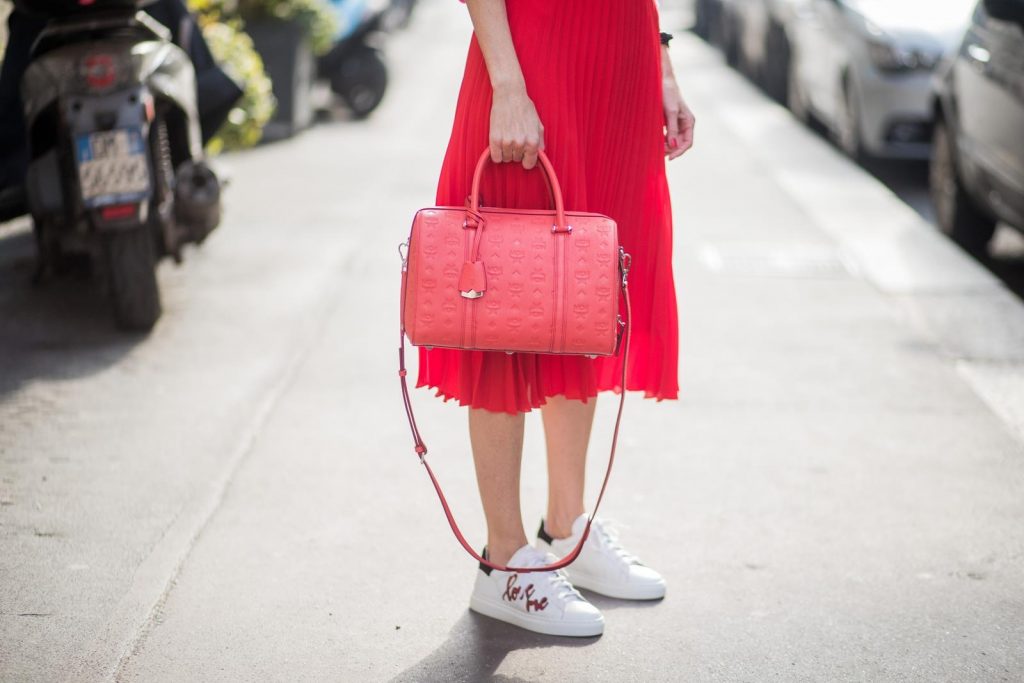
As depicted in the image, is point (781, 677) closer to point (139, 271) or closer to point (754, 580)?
point (754, 580)

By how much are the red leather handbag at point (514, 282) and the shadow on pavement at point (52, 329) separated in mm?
2310

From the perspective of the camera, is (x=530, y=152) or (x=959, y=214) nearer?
(x=530, y=152)

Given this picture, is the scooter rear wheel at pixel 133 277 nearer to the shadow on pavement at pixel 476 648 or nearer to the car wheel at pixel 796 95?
the shadow on pavement at pixel 476 648

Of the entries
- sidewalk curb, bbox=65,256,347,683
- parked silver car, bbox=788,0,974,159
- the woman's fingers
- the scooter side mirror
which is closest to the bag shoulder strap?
the woman's fingers

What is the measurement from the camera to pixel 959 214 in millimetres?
6852

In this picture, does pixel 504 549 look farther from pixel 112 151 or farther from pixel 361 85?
pixel 361 85

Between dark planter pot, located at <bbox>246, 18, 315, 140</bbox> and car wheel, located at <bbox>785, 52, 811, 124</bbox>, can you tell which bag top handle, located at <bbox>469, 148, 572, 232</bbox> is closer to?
dark planter pot, located at <bbox>246, 18, 315, 140</bbox>

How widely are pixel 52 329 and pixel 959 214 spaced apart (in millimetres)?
4612

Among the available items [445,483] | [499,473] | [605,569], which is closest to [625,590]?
[605,569]

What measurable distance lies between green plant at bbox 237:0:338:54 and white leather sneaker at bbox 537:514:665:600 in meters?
7.35

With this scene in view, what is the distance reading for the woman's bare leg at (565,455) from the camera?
300cm

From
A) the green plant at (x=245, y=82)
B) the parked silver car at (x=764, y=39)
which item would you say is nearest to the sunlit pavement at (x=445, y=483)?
the green plant at (x=245, y=82)

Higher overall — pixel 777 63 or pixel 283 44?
pixel 283 44

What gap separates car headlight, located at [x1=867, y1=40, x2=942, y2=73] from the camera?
328 inches
